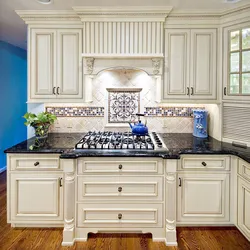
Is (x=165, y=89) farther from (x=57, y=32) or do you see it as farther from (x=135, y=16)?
(x=57, y=32)

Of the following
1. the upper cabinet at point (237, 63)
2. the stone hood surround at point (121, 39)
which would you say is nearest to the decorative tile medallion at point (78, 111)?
the stone hood surround at point (121, 39)

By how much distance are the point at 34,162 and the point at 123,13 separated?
1882 millimetres

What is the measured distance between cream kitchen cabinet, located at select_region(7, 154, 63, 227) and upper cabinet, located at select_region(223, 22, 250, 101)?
79.3 inches

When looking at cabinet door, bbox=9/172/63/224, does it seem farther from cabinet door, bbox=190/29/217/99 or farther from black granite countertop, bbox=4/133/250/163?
cabinet door, bbox=190/29/217/99

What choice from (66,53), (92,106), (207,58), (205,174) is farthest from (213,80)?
(66,53)

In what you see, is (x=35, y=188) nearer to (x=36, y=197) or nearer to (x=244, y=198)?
(x=36, y=197)

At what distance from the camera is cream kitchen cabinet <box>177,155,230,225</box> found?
2516mm

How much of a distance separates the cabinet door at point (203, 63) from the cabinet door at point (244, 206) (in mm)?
1053

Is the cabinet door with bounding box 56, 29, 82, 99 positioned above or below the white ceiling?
below

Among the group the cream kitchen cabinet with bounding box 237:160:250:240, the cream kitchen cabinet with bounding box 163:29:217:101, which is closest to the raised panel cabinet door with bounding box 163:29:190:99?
the cream kitchen cabinet with bounding box 163:29:217:101

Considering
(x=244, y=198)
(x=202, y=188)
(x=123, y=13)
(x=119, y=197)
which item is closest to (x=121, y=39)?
(x=123, y=13)

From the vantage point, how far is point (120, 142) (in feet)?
8.63

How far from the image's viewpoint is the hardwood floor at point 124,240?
2.32 m

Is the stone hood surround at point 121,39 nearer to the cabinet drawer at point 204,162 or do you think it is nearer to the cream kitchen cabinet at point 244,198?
the cabinet drawer at point 204,162
